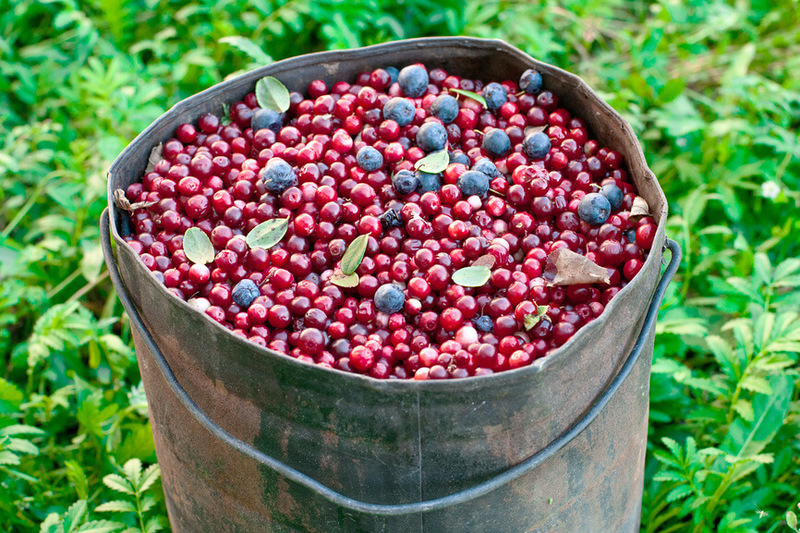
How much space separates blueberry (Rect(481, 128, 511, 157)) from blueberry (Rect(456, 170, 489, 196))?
5.5 inches

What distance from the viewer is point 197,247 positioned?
1715 millimetres

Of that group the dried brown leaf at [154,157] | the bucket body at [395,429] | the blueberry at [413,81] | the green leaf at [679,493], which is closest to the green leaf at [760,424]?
the green leaf at [679,493]

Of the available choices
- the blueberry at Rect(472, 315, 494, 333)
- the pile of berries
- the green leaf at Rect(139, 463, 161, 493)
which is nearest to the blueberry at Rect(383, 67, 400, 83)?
the pile of berries

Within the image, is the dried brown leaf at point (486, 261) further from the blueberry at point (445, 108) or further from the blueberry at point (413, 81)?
the blueberry at point (413, 81)

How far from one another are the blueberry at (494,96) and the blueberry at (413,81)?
0.62ft

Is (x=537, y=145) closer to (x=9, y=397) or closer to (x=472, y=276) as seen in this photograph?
(x=472, y=276)

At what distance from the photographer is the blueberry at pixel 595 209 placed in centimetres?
172

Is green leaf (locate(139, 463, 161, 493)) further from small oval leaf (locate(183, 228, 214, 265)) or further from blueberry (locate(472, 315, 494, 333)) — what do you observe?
blueberry (locate(472, 315, 494, 333))

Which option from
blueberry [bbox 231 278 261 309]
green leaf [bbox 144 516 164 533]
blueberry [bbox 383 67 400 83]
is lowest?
green leaf [bbox 144 516 164 533]

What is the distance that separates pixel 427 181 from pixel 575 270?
0.49 metres

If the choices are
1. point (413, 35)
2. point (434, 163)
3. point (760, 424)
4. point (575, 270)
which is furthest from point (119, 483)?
point (413, 35)

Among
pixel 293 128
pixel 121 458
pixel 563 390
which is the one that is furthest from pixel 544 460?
pixel 121 458

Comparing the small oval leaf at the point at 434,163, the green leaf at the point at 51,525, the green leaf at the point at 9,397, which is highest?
the small oval leaf at the point at 434,163

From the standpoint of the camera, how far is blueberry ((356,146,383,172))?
6.17 ft
